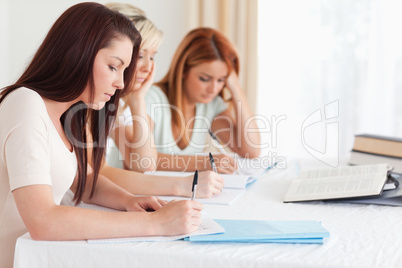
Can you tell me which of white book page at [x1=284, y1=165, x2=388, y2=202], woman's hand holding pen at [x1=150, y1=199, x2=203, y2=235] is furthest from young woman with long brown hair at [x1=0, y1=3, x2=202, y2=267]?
white book page at [x1=284, y1=165, x2=388, y2=202]

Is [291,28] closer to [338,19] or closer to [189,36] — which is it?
[338,19]

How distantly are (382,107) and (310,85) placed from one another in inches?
19.8

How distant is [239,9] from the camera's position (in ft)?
10.4

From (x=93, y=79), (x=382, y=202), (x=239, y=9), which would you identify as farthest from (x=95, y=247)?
(x=239, y=9)

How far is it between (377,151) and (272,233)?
0.89m

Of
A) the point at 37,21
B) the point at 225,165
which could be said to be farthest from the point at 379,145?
the point at 37,21

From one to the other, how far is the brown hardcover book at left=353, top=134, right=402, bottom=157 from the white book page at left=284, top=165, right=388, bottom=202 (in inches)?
7.1

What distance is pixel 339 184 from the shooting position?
4.33ft

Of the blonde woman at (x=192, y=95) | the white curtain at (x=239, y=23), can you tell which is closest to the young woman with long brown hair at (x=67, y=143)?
the blonde woman at (x=192, y=95)

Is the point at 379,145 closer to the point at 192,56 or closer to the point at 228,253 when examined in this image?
the point at 192,56

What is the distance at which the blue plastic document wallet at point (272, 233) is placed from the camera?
0.92 m

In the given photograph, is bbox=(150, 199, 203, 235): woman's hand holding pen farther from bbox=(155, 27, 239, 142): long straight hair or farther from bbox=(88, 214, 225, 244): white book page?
bbox=(155, 27, 239, 142): long straight hair

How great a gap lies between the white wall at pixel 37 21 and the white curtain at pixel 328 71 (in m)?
0.62

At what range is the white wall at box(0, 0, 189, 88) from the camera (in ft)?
11.0
